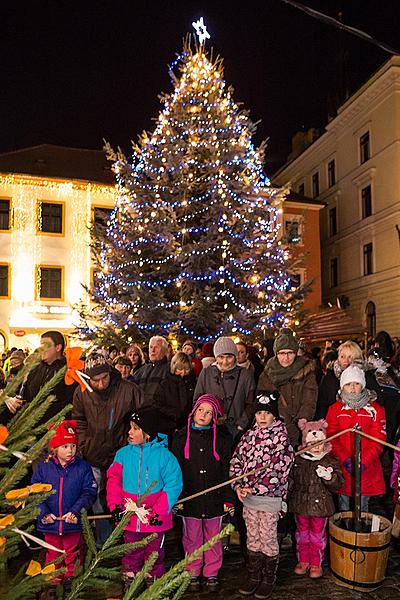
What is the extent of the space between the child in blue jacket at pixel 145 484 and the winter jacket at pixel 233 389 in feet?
5.74

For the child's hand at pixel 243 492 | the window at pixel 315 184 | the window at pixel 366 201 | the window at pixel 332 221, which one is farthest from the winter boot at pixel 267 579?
the window at pixel 315 184

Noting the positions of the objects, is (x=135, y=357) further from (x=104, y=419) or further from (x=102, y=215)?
(x=102, y=215)

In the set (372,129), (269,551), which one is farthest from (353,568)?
Result: (372,129)

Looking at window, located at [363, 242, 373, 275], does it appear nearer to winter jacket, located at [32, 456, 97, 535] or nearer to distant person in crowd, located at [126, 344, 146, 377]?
distant person in crowd, located at [126, 344, 146, 377]

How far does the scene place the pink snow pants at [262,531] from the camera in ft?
15.9

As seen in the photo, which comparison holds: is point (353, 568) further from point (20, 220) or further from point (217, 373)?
point (20, 220)

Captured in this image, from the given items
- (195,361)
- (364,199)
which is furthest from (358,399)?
(364,199)

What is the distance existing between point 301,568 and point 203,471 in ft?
4.24

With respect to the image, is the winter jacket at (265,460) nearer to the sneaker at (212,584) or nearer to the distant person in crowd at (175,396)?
the sneaker at (212,584)

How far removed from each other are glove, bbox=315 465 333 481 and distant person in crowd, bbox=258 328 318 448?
66 cm

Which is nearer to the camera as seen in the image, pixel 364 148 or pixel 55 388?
pixel 55 388

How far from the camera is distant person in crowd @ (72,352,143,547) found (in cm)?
552

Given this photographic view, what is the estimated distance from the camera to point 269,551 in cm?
484

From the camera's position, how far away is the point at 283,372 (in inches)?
234
